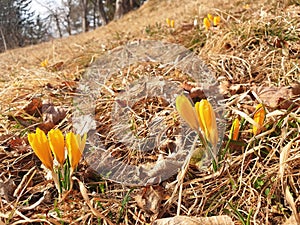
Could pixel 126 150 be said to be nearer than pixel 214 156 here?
No

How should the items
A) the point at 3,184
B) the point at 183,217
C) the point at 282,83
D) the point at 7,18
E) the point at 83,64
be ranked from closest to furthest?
1. the point at 183,217
2. the point at 3,184
3. the point at 282,83
4. the point at 83,64
5. the point at 7,18

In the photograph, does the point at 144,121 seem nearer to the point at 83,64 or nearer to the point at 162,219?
the point at 162,219

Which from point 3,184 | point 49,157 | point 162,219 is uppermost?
point 49,157

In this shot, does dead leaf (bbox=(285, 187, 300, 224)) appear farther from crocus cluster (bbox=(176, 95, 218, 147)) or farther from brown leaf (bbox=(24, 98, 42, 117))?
brown leaf (bbox=(24, 98, 42, 117))

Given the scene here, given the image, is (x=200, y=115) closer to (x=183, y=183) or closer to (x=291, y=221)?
(x=183, y=183)

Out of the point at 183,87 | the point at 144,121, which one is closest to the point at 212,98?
the point at 183,87
